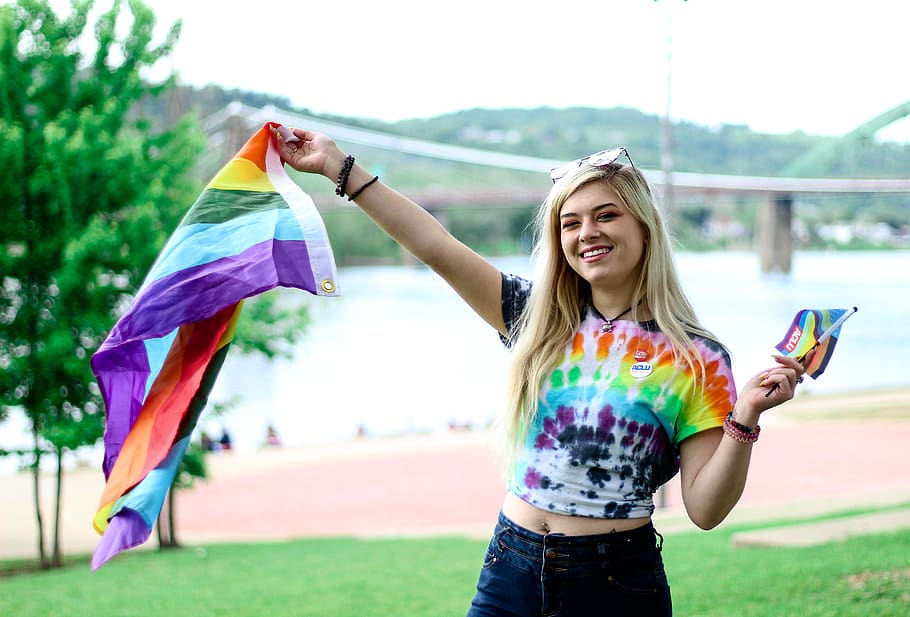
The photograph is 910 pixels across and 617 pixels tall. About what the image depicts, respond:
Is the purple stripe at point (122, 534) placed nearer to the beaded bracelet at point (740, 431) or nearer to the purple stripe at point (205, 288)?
the purple stripe at point (205, 288)

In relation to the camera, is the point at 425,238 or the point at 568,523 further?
the point at 425,238

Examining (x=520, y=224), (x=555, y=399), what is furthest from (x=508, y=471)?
(x=520, y=224)

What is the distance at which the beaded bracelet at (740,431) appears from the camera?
6.23 feet

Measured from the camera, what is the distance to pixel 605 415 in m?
2.01

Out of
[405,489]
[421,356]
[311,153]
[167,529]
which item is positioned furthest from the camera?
[421,356]

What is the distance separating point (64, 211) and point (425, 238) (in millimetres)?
8028

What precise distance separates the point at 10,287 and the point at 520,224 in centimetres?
3833

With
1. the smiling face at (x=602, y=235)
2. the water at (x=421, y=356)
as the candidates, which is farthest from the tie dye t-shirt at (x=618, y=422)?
the water at (x=421, y=356)

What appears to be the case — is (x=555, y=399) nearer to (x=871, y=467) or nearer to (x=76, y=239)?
(x=76, y=239)

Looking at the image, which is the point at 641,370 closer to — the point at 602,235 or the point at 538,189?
the point at 602,235

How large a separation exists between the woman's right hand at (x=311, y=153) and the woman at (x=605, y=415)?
1.65 ft

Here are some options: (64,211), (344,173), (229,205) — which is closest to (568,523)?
(344,173)

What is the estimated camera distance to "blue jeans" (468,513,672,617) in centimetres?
201

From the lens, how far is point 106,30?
9.81 m
